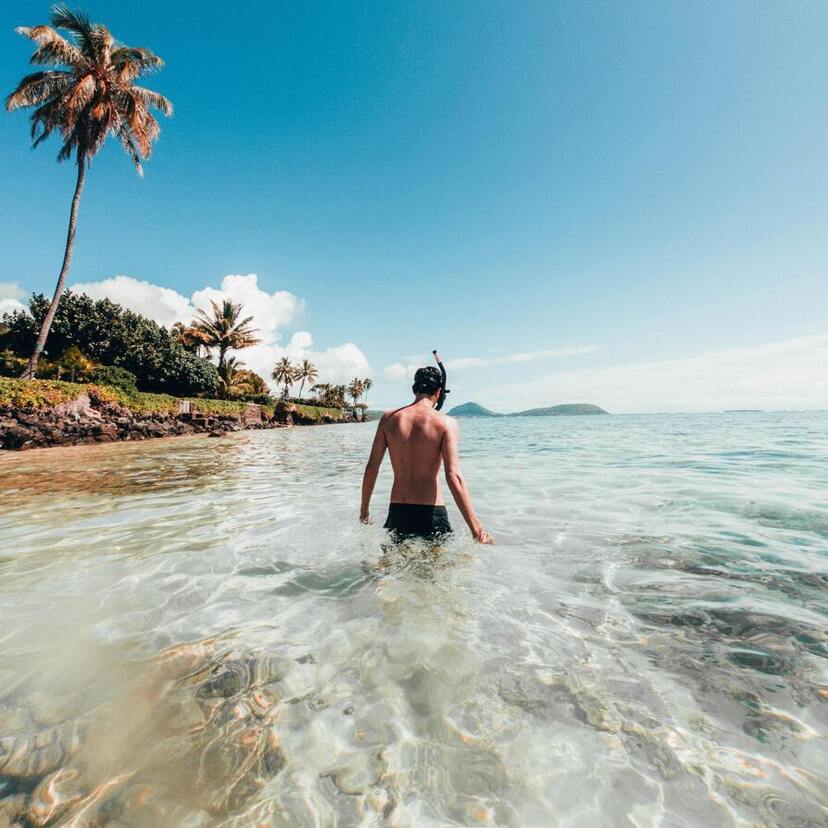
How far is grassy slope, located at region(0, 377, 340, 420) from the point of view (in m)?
17.7

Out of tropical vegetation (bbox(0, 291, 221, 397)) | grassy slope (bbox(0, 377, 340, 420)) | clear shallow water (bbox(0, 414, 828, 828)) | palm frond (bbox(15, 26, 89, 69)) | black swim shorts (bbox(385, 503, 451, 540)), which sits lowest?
clear shallow water (bbox(0, 414, 828, 828))

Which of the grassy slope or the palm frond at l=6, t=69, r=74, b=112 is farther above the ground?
the palm frond at l=6, t=69, r=74, b=112

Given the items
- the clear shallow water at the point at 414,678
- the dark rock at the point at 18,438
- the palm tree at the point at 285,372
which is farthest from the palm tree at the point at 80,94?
the palm tree at the point at 285,372

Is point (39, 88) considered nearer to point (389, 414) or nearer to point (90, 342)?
point (90, 342)

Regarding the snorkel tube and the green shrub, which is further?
the green shrub

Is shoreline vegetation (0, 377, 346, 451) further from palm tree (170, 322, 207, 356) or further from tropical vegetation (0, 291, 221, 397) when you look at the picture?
palm tree (170, 322, 207, 356)

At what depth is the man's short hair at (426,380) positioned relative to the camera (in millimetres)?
3994

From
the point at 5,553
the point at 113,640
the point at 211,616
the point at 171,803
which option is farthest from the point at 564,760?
the point at 5,553

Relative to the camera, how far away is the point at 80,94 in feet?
63.5

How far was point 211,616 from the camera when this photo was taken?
3006 millimetres

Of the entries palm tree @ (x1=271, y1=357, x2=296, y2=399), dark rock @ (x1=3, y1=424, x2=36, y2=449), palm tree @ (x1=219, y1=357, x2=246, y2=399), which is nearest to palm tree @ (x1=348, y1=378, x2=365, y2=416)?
palm tree @ (x1=271, y1=357, x2=296, y2=399)

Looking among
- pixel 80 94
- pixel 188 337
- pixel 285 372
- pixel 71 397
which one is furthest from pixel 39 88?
pixel 285 372

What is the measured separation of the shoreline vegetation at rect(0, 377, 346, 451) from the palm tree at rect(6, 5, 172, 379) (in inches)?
83.8

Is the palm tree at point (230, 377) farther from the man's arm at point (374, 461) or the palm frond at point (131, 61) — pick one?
the man's arm at point (374, 461)
